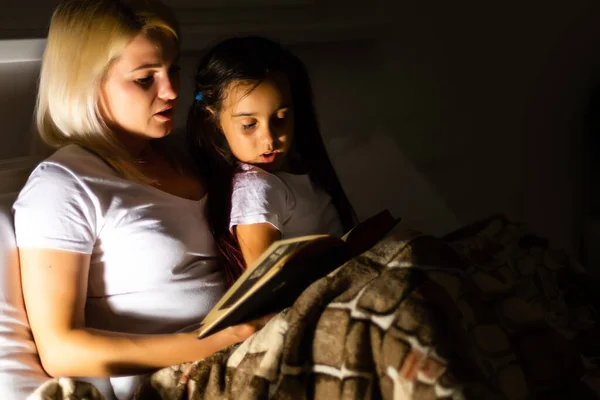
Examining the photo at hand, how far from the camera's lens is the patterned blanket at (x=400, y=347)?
3.07ft

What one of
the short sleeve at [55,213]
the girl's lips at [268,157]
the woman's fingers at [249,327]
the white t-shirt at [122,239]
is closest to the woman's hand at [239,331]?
the woman's fingers at [249,327]

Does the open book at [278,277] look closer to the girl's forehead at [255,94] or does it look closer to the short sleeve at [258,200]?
the short sleeve at [258,200]

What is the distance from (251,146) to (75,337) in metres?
0.50

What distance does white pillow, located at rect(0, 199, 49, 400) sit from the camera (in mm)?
1115

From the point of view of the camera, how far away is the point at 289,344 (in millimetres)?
1008

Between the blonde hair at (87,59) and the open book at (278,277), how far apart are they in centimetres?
36

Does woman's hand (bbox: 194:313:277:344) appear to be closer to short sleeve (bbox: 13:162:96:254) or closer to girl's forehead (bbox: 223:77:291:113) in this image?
short sleeve (bbox: 13:162:96:254)

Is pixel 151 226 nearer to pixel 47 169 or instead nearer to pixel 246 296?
pixel 47 169

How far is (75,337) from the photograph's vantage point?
43.1 inches

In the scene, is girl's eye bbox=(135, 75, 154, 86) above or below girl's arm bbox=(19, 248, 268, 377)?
above

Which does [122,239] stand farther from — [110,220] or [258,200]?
[258,200]

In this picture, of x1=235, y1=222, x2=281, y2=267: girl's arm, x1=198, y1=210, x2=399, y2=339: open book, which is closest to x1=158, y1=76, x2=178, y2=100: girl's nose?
x1=235, y1=222, x2=281, y2=267: girl's arm

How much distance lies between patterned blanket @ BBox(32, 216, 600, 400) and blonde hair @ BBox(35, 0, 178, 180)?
15.8 inches

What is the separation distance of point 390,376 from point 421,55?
4.86 feet
